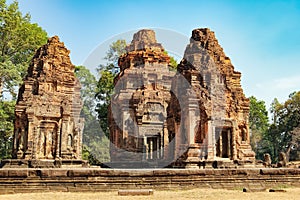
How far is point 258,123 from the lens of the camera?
39.9 m

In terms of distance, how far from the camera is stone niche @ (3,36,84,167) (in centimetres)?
1273

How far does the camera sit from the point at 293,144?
1374 inches

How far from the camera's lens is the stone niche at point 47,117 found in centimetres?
1273

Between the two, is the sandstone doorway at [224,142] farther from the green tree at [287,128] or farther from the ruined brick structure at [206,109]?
the green tree at [287,128]

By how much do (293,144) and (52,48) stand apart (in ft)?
95.2

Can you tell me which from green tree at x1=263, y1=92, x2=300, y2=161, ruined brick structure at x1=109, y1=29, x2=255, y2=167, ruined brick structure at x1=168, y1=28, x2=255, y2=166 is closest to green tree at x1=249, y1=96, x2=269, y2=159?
green tree at x1=263, y1=92, x2=300, y2=161

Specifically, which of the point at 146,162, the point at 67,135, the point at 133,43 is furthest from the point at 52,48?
the point at 133,43

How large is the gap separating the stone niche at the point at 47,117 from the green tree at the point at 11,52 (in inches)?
219

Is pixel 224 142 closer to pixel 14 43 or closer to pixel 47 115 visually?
pixel 47 115

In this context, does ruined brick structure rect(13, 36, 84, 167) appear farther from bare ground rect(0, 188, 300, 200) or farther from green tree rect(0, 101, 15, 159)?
bare ground rect(0, 188, 300, 200)

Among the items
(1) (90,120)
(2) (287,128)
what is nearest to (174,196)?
(1) (90,120)

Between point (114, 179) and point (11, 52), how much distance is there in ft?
58.2

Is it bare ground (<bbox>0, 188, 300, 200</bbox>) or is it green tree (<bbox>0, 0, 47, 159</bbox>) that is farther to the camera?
green tree (<bbox>0, 0, 47, 159</bbox>)

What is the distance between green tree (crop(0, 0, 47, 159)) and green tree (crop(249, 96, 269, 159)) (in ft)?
83.7
